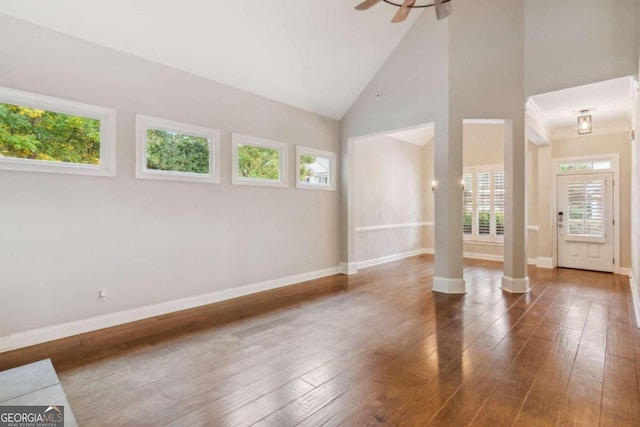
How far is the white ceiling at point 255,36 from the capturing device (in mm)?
3270

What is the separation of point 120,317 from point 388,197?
6206 mm

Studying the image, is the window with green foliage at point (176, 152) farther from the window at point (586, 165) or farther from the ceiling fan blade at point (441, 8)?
the window at point (586, 165)

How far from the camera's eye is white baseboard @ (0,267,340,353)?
3045 millimetres

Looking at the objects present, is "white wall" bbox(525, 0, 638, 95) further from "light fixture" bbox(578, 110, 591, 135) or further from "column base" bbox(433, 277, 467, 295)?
"column base" bbox(433, 277, 467, 295)

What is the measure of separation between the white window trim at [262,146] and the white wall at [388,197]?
220cm

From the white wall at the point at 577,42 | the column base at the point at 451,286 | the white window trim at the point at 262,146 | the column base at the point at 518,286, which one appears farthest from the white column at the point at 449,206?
the white window trim at the point at 262,146

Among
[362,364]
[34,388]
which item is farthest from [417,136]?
[34,388]

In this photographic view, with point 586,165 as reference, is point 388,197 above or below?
below

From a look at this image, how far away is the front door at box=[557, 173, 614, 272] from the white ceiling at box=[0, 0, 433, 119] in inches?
190

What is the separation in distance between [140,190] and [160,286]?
48.3 inches

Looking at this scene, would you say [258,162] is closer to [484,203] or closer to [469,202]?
Answer: [469,202]

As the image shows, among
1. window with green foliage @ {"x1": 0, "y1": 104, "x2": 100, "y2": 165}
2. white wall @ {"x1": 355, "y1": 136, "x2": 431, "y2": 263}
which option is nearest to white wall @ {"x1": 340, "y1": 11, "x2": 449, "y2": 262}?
white wall @ {"x1": 355, "y1": 136, "x2": 431, "y2": 263}

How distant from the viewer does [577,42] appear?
4.18m

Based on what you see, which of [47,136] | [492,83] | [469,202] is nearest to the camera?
[47,136]
